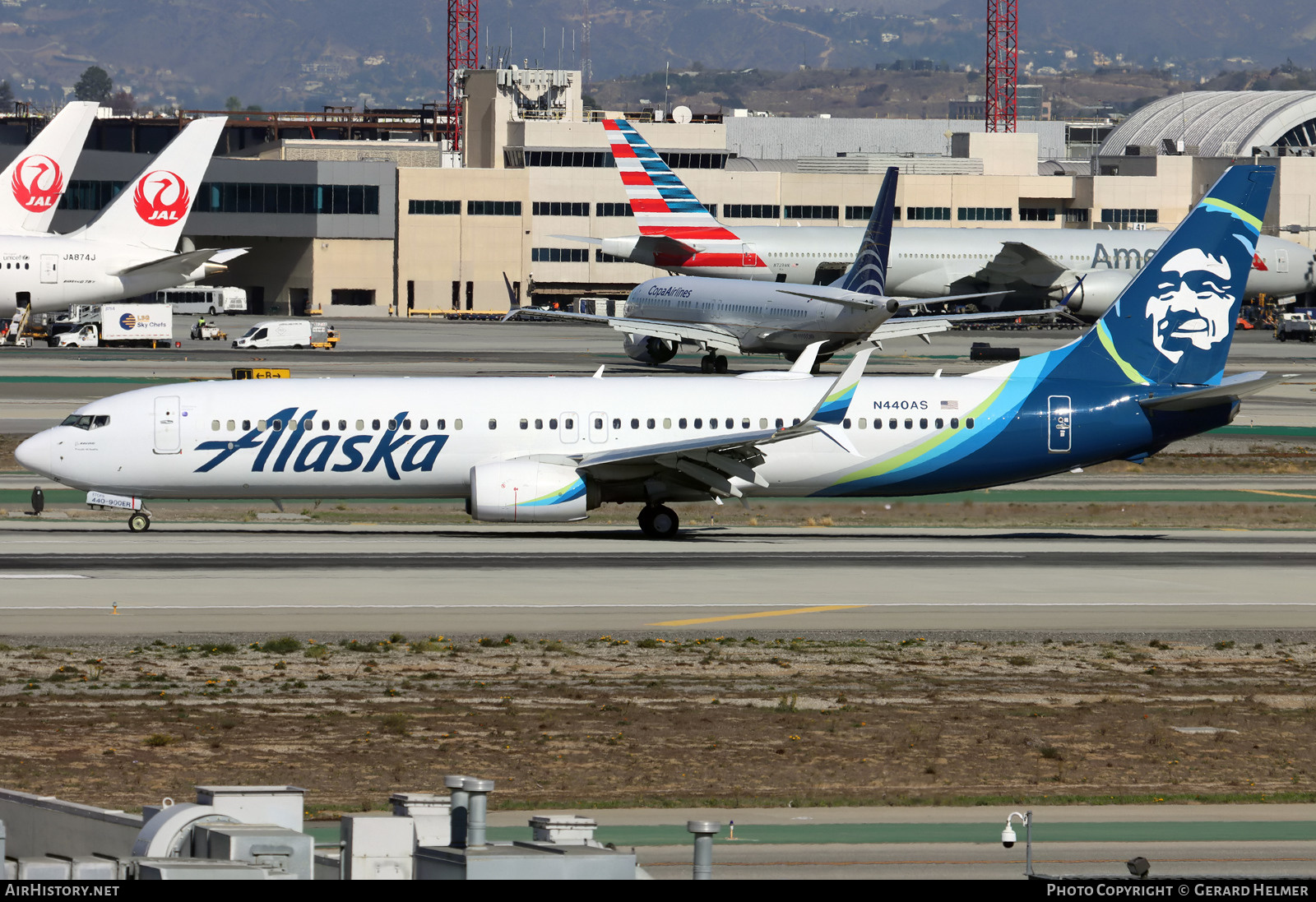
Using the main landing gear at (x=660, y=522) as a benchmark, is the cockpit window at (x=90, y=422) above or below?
above

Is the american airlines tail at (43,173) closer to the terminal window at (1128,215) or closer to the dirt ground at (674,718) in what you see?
the dirt ground at (674,718)

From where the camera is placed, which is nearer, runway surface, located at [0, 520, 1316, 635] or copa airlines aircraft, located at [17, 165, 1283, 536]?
runway surface, located at [0, 520, 1316, 635]

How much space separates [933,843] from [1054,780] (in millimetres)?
3502

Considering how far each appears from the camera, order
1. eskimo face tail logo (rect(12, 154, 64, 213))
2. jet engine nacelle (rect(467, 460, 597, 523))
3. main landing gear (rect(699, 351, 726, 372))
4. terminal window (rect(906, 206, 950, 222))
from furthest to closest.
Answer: terminal window (rect(906, 206, 950, 222)) → eskimo face tail logo (rect(12, 154, 64, 213)) → main landing gear (rect(699, 351, 726, 372)) → jet engine nacelle (rect(467, 460, 597, 523))

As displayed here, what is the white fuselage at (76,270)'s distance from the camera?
305 feet

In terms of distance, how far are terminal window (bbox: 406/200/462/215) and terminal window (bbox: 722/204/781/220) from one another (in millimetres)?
26217

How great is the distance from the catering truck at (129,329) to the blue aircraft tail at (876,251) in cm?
4789

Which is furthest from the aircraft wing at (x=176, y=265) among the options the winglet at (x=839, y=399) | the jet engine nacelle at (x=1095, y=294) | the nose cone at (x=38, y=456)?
the jet engine nacelle at (x=1095, y=294)

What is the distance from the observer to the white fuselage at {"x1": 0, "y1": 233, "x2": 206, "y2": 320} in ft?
305

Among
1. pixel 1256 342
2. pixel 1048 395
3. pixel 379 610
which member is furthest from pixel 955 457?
pixel 1256 342

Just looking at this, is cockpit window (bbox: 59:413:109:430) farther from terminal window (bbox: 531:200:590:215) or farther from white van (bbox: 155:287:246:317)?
terminal window (bbox: 531:200:590:215)

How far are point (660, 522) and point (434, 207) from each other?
127344 mm

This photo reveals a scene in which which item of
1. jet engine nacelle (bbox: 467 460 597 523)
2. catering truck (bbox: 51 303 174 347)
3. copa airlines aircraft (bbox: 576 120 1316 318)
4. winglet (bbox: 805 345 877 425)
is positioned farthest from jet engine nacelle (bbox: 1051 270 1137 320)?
jet engine nacelle (bbox: 467 460 597 523)

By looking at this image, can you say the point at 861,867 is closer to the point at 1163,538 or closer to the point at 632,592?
the point at 632,592
